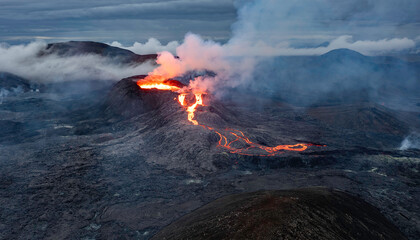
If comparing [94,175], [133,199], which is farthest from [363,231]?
[94,175]

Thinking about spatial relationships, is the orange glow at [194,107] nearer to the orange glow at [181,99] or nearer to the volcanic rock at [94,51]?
the orange glow at [181,99]

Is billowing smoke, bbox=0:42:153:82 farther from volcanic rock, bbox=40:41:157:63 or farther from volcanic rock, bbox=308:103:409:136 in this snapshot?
volcanic rock, bbox=308:103:409:136

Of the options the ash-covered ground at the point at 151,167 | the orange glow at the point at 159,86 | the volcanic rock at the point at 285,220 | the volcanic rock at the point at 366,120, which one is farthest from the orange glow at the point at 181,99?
the volcanic rock at the point at 366,120

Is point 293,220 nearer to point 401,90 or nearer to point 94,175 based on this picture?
point 94,175

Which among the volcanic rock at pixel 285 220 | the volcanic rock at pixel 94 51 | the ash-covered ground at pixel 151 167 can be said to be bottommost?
the ash-covered ground at pixel 151 167

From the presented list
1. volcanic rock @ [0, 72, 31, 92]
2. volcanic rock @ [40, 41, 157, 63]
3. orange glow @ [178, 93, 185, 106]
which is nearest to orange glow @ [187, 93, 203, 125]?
orange glow @ [178, 93, 185, 106]

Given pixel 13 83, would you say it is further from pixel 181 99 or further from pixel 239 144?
pixel 239 144
